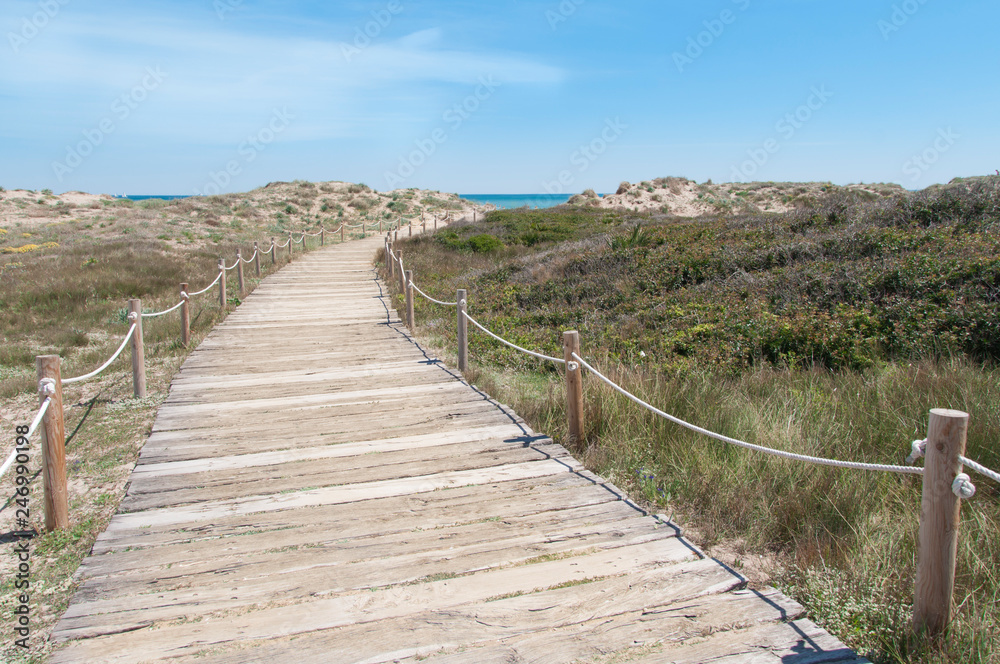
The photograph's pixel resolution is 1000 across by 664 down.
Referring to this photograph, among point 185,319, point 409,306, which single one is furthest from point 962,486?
point 185,319

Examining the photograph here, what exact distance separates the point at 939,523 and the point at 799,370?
4856 millimetres

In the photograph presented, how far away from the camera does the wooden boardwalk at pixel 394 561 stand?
2.75m

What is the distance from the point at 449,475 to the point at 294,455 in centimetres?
140

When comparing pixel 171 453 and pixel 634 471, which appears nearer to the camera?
pixel 634 471

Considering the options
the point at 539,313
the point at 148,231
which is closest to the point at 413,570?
the point at 539,313

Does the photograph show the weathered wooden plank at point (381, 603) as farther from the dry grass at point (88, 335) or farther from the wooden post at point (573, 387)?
the wooden post at point (573, 387)

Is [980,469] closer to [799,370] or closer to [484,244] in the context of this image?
[799,370]

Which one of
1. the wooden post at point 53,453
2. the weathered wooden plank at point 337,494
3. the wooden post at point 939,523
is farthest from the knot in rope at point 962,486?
the wooden post at point 53,453

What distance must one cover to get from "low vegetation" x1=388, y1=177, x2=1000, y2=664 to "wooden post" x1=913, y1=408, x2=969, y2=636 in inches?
4.5

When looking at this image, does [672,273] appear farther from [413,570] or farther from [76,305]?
[76,305]

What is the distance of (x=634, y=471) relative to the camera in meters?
4.74

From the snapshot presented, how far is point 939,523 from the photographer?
2498mm

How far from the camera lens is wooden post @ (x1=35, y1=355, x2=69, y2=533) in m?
3.96

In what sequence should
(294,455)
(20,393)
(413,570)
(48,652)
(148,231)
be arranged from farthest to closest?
1. (148,231)
2. (20,393)
3. (294,455)
4. (413,570)
5. (48,652)
